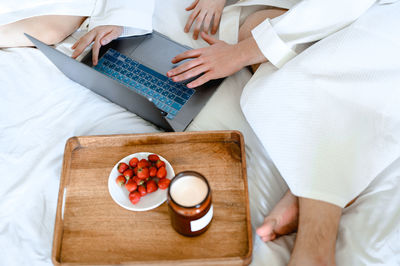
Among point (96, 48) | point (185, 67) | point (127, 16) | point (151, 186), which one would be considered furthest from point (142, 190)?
point (127, 16)

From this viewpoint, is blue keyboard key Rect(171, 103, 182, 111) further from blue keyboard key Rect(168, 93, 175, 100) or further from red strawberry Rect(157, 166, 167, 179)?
red strawberry Rect(157, 166, 167, 179)

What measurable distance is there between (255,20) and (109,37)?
0.44m

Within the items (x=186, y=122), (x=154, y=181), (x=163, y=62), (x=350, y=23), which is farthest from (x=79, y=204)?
(x=350, y=23)

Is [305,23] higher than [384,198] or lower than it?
higher

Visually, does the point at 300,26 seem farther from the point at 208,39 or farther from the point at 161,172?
the point at 161,172

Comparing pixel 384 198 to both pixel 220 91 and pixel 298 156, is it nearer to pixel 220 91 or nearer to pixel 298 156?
pixel 298 156

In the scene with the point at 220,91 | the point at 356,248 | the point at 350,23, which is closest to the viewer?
the point at 356,248

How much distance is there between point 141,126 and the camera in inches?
38.4

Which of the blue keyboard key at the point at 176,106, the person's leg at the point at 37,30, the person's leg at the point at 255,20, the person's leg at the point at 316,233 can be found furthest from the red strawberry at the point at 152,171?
the person's leg at the point at 37,30

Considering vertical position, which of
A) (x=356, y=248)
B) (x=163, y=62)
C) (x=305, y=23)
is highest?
(x=305, y=23)

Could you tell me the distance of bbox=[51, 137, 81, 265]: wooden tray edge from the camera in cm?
74

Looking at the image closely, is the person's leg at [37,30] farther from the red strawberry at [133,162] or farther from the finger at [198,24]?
the red strawberry at [133,162]

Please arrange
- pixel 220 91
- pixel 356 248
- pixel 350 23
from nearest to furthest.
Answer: pixel 356 248
pixel 350 23
pixel 220 91

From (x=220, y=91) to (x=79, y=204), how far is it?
484mm
